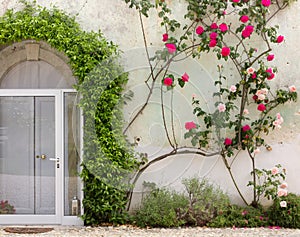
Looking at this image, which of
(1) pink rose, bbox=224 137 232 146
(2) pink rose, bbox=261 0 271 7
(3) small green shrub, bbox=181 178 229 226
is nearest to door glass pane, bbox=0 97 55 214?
(3) small green shrub, bbox=181 178 229 226

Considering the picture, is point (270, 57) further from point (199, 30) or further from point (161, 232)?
point (161, 232)

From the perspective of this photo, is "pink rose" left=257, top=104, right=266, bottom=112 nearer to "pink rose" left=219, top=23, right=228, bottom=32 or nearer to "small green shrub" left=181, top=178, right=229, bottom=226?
"pink rose" left=219, top=23, right=228, bottom=32

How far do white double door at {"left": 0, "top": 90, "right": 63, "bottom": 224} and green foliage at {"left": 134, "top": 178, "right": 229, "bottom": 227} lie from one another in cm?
134

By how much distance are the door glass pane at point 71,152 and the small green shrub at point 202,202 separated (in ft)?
4.94

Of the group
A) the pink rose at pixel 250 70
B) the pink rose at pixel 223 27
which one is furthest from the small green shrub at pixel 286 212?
the pink rose at pixel 223 27

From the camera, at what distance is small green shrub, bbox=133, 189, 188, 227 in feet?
22.8

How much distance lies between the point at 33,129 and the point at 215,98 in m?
2.59

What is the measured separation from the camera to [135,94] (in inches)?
290

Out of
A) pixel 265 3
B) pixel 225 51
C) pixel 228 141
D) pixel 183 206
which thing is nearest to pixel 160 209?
pixel 183 206

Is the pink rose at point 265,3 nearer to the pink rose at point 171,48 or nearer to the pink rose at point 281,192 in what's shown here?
the pink rose at point 171,48

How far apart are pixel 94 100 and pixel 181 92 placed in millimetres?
1281

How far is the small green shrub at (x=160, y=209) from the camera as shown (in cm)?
696

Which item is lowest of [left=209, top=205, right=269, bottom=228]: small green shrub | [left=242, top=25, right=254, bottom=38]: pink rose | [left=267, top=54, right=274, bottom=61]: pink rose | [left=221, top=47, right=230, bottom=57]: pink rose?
[left=209, top=205, right=269, bottom=228]: small green shrub

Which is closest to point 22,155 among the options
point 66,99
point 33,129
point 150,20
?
point 33,129
